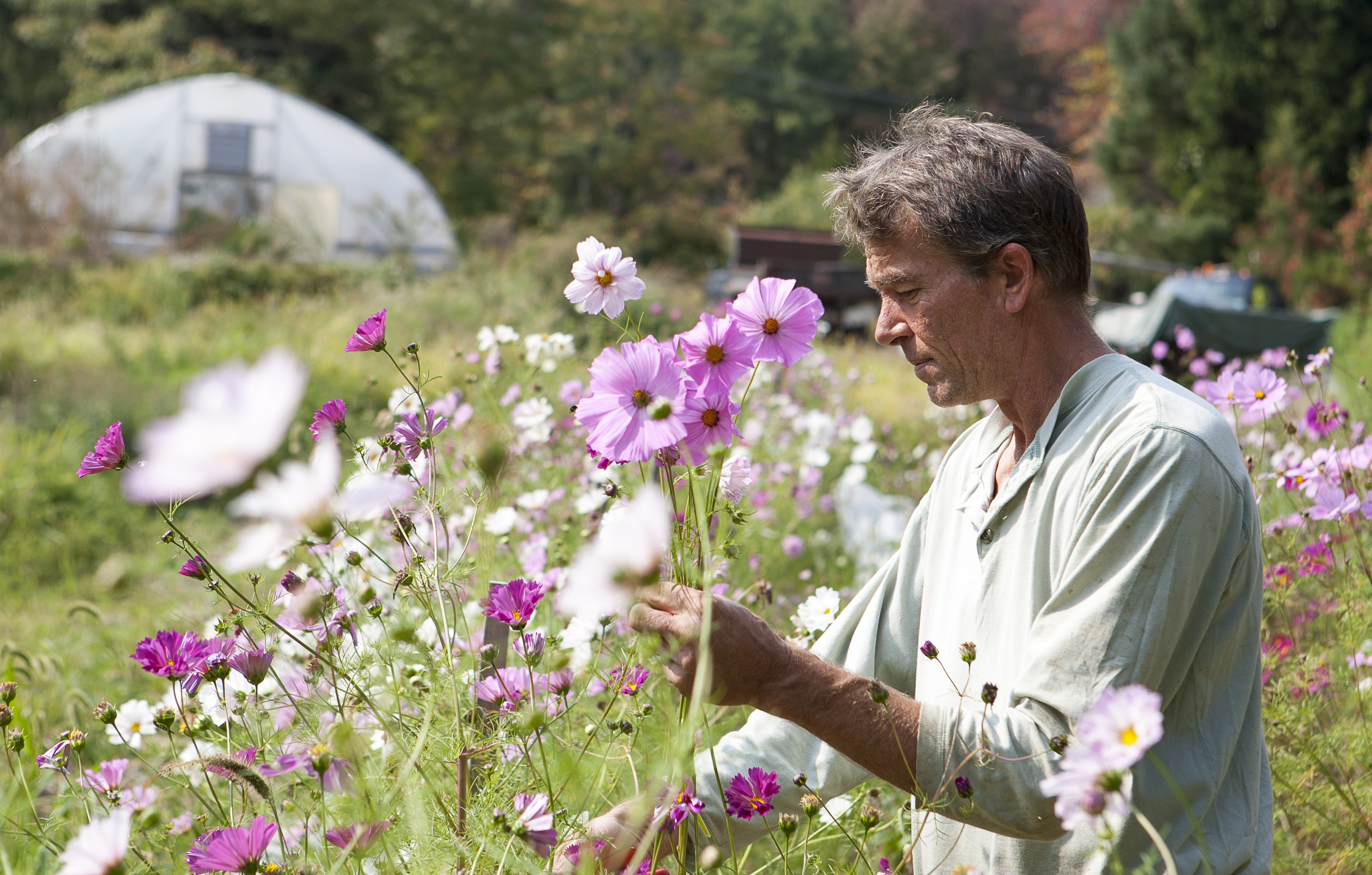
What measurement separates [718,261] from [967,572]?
20.2 m

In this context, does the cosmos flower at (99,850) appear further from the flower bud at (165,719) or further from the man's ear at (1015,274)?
the man's ear at (1015,274)

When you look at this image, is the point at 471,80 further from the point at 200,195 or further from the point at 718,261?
the point at 200,195

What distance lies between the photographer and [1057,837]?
1.05m

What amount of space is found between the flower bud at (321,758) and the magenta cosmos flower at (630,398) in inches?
12.0

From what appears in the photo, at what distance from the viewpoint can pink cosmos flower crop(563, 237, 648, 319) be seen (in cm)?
103

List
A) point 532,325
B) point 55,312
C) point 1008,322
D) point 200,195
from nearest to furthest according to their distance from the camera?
point 1008,322
point 532,325
point 55,312
point 200,195

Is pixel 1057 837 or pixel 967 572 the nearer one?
pixel 1057 837

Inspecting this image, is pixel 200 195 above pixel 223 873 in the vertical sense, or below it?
below

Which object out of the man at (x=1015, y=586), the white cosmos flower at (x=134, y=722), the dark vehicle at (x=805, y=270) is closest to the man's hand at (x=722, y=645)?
the man at (x=1015, y=586)

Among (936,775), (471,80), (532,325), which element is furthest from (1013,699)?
(471,80)

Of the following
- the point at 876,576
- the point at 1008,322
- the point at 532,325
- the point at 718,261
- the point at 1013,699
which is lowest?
the point at 718,261

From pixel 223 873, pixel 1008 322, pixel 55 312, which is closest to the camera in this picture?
pixel 223 873

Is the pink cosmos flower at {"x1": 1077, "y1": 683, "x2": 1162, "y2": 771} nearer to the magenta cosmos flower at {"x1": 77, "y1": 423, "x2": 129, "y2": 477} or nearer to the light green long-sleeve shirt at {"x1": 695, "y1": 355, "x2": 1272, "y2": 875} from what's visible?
the light green long-sleeve shirt at {"x1": 695, "y1": 355, "x2": 1272, "y2": 875}

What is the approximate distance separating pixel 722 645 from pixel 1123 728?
388 millimetres
